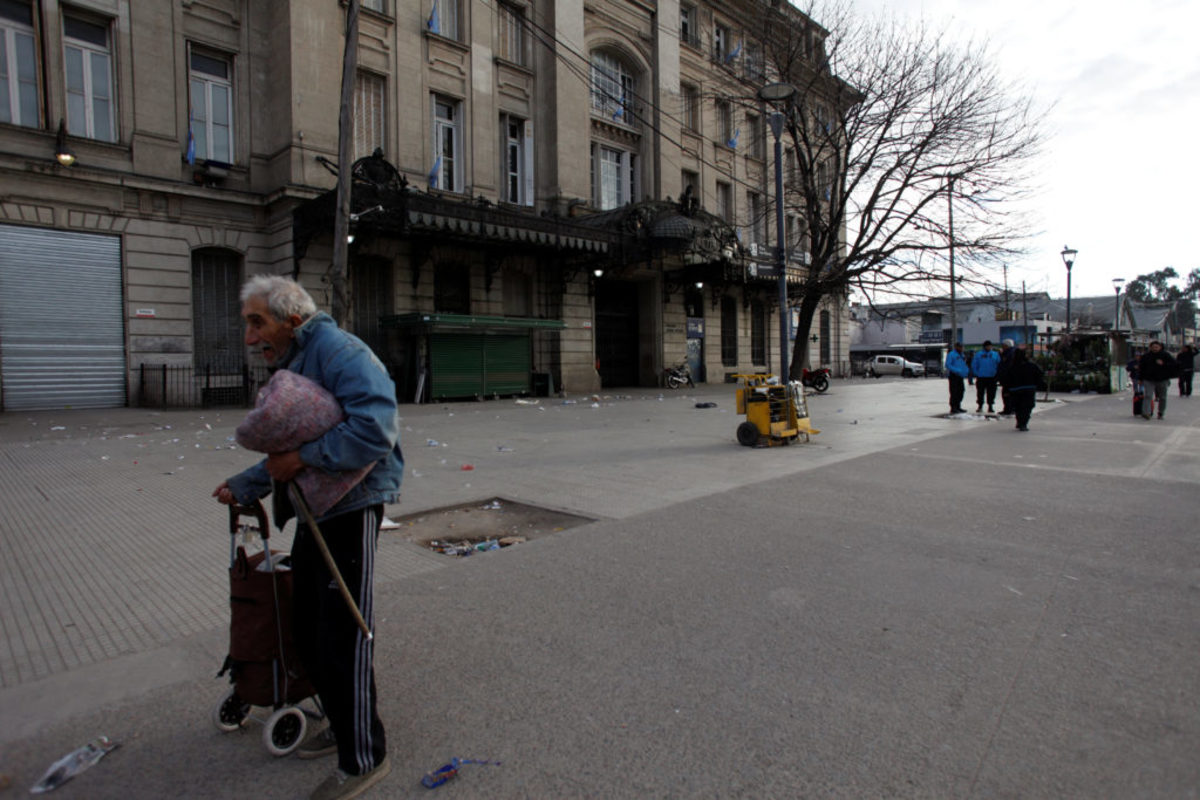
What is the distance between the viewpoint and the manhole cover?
5348mm

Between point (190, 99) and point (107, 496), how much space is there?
15.4 m

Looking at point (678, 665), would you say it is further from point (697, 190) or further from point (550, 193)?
point (697, 190)

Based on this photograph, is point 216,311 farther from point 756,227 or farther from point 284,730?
point 756,227

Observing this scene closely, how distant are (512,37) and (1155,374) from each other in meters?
21.4

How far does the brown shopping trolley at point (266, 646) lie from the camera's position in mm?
2426

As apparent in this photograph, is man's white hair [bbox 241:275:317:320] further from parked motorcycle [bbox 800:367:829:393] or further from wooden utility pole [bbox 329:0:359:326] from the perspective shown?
parked motorcycle [bbox 800:367:829:393]

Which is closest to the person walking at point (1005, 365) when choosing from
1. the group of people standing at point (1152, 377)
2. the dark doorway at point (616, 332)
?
the group of people standing at point (1152, 377)

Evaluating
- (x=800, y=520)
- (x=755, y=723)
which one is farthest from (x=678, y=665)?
(x=800, y=520)

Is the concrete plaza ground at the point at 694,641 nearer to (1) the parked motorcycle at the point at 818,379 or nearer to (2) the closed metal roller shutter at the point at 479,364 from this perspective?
(2) the closed metal roller shutter at the point at 479,364

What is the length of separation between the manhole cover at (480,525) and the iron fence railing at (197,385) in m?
12.6

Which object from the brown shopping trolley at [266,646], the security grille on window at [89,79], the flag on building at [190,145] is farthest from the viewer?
the flag on building at [190,145]

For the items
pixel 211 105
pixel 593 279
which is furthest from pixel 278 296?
pixel 593 279

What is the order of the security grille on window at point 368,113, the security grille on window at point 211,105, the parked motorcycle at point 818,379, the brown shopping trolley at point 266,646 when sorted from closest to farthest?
the brown shopping trolley at point 266,646
the security grille on window at point 211,105
the security grille on window at point 368,113
the parked motorcycle at point 818,379

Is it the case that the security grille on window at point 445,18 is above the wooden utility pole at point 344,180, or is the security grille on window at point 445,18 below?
above
